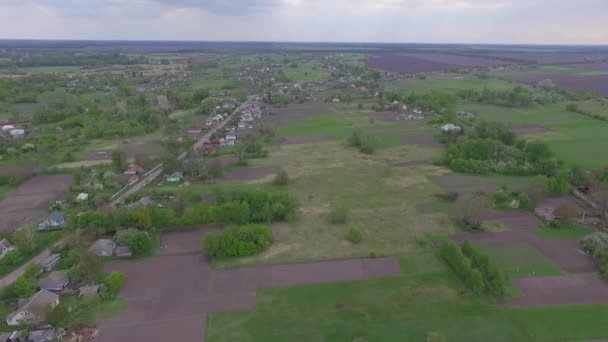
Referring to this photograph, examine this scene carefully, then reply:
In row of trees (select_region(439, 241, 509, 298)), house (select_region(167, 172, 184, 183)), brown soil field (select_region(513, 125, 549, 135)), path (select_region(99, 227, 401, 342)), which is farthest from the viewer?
brown soil field (select_region(513, 125, 549, 135))

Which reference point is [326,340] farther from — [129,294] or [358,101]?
[358,101]

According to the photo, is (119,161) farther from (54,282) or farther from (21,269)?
(54,282)

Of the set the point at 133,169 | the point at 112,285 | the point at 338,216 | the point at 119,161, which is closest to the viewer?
the point at 112,285

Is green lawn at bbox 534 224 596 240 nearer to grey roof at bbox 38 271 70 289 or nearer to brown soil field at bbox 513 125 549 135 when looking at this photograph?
grey roof at bbox 38 271 70 289

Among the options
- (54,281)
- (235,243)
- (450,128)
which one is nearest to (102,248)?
(54,281)

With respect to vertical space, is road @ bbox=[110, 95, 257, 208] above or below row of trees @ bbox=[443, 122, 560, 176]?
below

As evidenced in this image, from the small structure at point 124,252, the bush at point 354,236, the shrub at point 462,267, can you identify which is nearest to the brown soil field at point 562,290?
the shrub at point 462,267

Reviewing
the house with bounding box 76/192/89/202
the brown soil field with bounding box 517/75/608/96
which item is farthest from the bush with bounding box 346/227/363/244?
the brown soil field with bounding box 517/75/608/96
